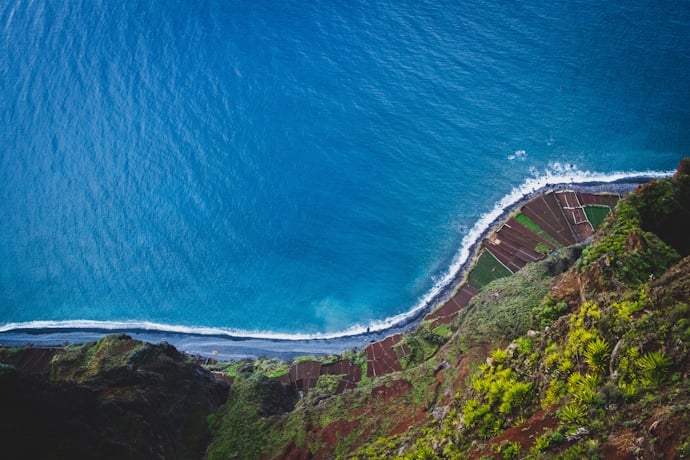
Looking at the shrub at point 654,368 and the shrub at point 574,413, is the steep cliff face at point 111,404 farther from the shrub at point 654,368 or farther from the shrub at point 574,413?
the shrub at point 654,368

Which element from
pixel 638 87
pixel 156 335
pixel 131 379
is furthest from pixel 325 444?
pixel 638 87

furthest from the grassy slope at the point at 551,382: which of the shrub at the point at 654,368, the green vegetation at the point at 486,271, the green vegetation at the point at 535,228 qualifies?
the green vegetation at the point at 535,228

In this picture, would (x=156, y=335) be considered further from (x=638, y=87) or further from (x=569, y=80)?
(x=638, y=87)

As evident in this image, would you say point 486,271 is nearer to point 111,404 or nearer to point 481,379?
point 481,379

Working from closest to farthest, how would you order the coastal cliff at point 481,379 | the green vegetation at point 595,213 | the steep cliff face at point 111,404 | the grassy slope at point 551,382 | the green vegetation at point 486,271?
1. the grassy slope at point 551,382
2. the coastal cliff at point 481,379
3. the steep cliff face at point 111,404
4. the green vegetation at point 486,271
5. the green vegetation at point 595,213

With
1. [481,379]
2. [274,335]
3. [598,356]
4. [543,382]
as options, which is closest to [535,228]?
[274,335]
